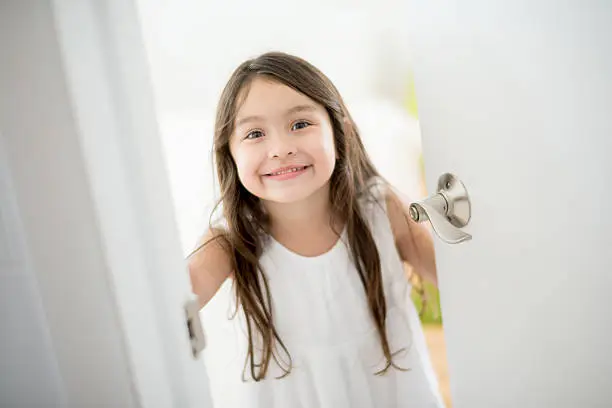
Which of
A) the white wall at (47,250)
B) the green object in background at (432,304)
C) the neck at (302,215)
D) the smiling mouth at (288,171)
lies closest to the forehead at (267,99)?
the smiling mouth at (288,171)

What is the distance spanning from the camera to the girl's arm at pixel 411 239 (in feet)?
3.11

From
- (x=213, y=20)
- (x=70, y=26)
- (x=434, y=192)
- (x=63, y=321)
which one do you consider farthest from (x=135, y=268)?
(x=213, y=20)

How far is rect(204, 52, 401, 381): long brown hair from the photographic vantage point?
87 cm

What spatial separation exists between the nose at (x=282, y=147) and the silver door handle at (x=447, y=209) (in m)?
0.33

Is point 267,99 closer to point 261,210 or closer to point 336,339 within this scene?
point 261,210

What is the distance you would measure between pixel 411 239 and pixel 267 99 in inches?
16.7

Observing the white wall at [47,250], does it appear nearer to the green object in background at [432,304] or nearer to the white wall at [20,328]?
the white wall at [20,328]

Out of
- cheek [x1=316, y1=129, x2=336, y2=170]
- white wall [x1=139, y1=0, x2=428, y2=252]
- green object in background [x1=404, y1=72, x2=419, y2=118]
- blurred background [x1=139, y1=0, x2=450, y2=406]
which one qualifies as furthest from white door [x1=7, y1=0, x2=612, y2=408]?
green object in background [x1=404, y1=72, x2=419, y2=118]

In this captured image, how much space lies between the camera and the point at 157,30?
3.83ft

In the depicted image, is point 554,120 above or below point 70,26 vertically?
below

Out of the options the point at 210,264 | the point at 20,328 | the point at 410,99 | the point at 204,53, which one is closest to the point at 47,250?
the point at 20,328

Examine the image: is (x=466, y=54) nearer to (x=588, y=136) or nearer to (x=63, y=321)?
(x=588, y=136)

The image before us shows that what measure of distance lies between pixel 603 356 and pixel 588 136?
8.9 inches

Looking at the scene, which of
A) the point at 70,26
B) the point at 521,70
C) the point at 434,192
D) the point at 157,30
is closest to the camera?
the point at 70,26
